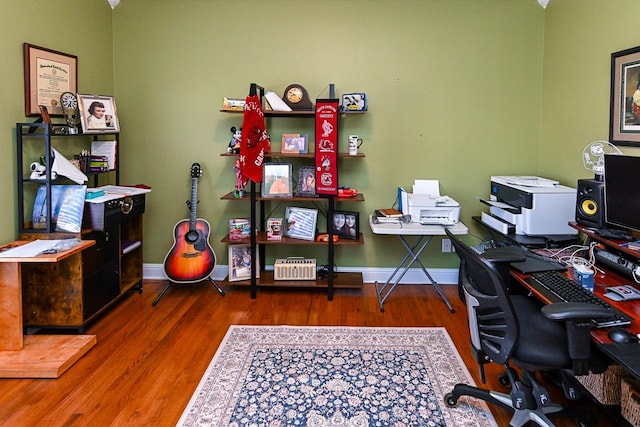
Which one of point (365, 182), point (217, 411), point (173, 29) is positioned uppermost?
point (173, 29)

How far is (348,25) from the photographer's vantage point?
4211 mm

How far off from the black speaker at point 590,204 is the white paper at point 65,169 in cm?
316

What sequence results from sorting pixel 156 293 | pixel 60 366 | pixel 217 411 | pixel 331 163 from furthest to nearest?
pixel 156 293 → pixel 331 163 → pixel 60 366 → pixel 217 411

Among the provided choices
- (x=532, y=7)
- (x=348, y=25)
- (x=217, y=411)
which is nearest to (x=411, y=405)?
(x=217, y=411)

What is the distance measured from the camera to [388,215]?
3906 mm

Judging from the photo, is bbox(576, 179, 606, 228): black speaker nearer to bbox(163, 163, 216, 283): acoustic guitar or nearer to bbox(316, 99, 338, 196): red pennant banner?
bbox(316, 99, 338, 196): red pennant banner

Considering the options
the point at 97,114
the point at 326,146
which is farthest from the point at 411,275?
the point at 97,114

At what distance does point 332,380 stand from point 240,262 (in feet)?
5.77

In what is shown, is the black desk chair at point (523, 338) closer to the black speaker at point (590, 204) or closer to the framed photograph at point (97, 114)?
the black speaker at point (590, 204)

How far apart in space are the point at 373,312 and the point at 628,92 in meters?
2.23

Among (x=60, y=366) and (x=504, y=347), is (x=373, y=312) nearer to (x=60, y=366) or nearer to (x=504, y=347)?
(x=504, y=347)

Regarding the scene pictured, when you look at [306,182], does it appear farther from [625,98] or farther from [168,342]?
[625,98]

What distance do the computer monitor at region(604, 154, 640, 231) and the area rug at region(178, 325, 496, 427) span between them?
46.3 inches

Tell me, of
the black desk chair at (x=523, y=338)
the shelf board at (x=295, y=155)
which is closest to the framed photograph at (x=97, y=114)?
the shelf board at (x=295, y=155)
